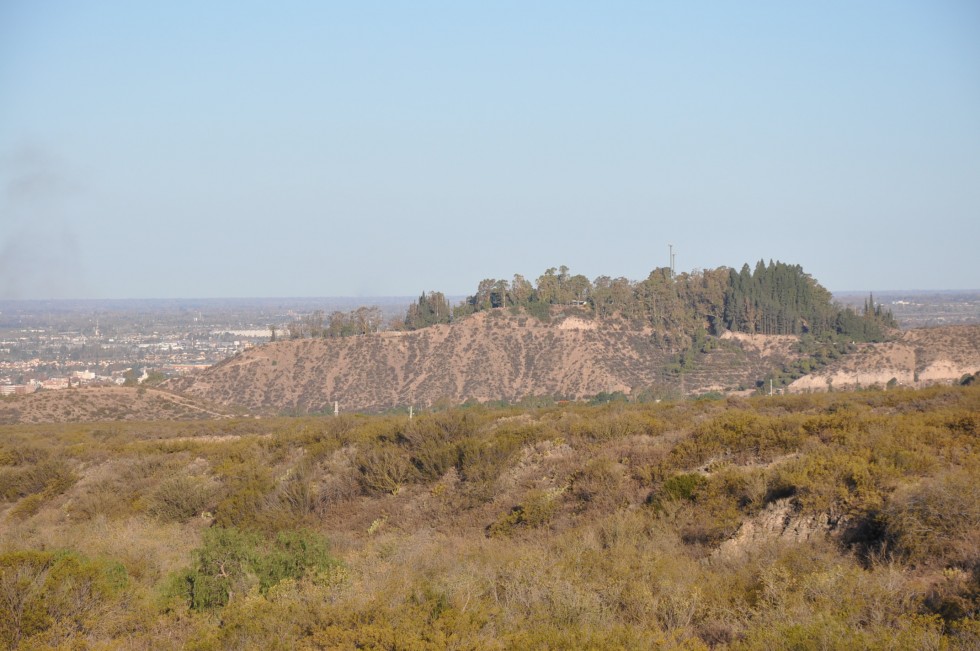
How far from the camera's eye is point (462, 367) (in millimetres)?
88562

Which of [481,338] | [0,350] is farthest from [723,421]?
[0,350]

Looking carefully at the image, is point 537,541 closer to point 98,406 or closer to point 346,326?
point 98,406

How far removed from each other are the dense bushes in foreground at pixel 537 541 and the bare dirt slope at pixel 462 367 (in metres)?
57.9

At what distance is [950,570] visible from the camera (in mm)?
11758

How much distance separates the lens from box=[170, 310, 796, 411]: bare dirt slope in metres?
83.1

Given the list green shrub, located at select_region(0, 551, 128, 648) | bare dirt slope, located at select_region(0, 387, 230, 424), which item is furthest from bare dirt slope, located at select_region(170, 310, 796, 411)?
green shrub, located at select_region(0, 551, 128, 648)

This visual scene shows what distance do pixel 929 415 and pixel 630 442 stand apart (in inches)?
242

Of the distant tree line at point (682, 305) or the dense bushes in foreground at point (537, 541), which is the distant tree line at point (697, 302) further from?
the dense bushes in foreground at point (537, 541)

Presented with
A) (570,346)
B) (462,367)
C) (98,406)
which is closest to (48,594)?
(98,406)

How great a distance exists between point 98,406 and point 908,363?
60.6 meters

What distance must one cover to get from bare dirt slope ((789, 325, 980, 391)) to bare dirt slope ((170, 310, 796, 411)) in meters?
6.34

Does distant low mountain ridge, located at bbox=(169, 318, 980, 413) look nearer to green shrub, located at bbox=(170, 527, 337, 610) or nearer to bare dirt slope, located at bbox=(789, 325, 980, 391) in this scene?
bare dirt slope, located at bbox=(789, 325, 980, 391)

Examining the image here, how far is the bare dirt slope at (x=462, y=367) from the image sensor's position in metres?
83.1

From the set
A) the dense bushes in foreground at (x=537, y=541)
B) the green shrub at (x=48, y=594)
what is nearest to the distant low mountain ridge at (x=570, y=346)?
the dense bushes in foreground at (x=537, y=541)
